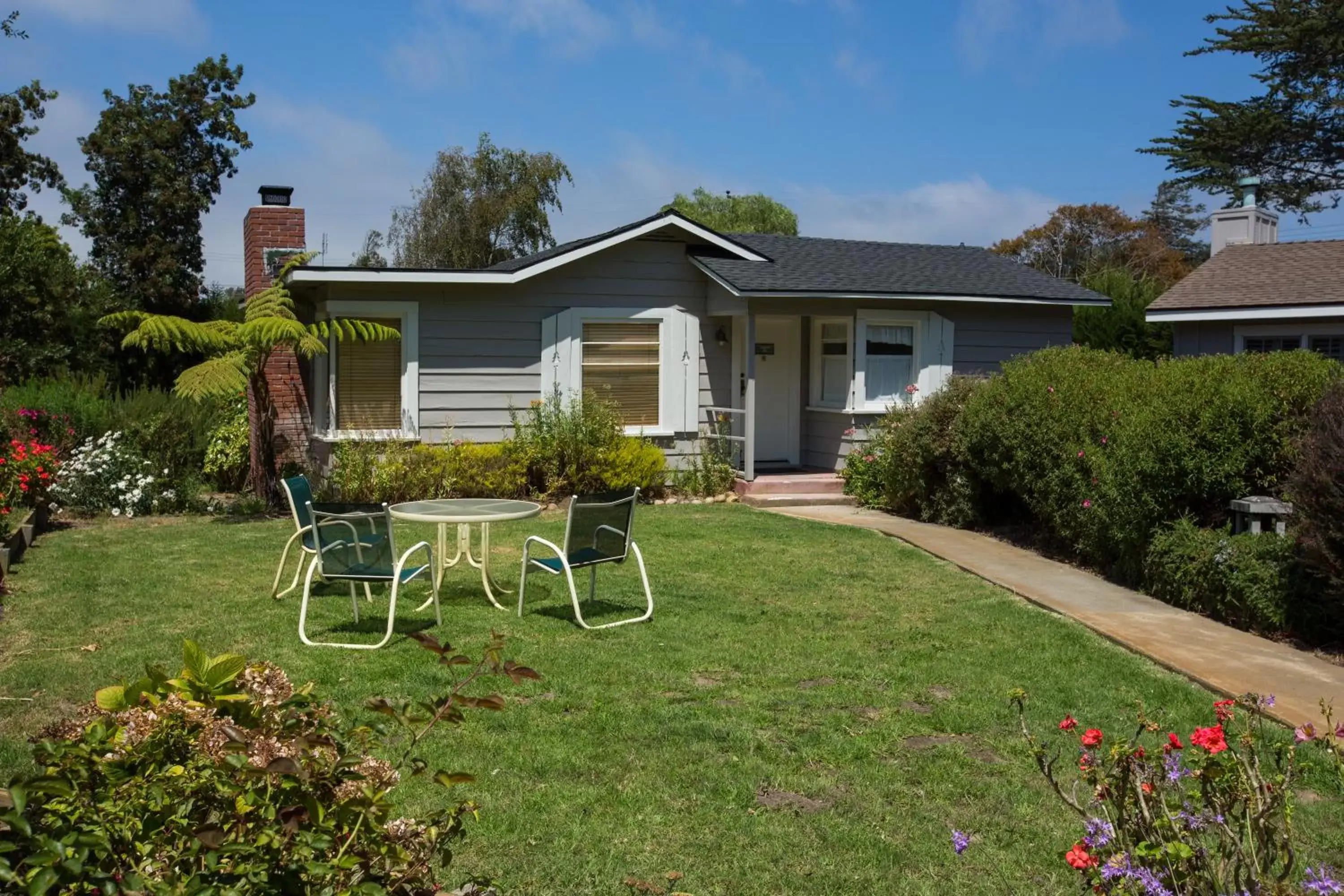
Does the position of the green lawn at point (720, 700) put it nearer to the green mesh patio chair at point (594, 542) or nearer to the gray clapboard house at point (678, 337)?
the green mesh patio chair at point (594, 542)

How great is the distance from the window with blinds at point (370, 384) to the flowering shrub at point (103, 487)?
2444 mm

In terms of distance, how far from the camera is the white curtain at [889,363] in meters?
16.8

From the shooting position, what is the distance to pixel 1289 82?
3122 centimetres

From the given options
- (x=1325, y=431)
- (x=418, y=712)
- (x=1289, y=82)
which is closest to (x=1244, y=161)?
(x=1289, y=82)

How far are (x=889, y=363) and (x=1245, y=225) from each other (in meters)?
11.8

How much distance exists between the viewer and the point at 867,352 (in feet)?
55.2

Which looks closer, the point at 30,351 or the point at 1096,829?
the point at 1096,829

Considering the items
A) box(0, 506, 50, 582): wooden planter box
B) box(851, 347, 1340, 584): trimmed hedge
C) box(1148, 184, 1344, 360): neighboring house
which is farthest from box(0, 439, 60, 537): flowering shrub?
box(1148, 184, 1344, 360): neighboring house

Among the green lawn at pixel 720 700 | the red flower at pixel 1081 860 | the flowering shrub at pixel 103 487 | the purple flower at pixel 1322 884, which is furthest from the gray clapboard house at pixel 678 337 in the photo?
the purple flower at pixel 1322 884

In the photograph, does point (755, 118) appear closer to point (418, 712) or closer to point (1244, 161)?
point (1244, 161)

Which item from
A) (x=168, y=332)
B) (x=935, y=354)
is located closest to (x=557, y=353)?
(x=168, y=332)

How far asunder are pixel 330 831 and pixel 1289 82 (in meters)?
34.8

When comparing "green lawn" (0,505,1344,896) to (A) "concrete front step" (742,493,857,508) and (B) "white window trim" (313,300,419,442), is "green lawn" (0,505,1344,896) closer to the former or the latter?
(B) "white window trim" (313,300,419,442)

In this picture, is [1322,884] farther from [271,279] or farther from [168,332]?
[271,279]
